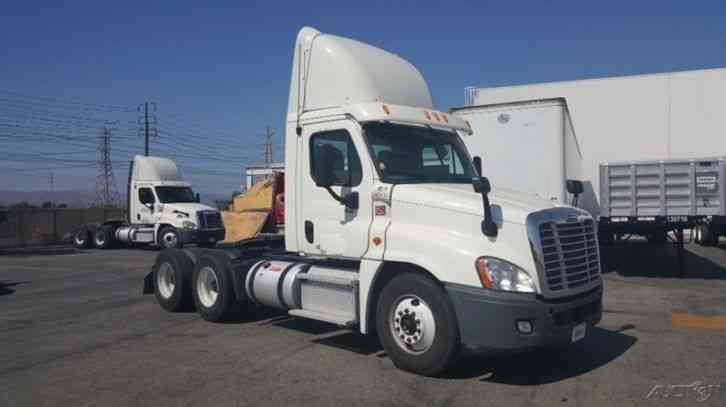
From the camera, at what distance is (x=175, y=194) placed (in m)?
25.0

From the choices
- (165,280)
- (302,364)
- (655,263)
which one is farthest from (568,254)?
(655,263)

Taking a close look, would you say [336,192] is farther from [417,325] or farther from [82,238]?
[82,238]

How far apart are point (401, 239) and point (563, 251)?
161 centimetres

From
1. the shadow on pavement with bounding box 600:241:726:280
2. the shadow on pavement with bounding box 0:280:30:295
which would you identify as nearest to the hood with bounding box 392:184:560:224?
the shadow on pavement with bounding box 600:241:726:280

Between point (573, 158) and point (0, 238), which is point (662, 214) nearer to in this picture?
point (573, 158)

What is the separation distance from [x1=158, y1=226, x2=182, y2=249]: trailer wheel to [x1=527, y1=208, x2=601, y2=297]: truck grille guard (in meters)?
19.1

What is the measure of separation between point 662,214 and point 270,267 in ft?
30.4

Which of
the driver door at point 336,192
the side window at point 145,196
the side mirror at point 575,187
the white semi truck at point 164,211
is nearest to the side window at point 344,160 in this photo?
the driver door at point 336,192

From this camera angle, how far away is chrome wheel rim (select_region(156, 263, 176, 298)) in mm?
10448

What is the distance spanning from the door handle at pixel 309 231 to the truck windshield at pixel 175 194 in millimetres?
17877

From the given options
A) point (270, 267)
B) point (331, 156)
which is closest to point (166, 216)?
point (270, 267)

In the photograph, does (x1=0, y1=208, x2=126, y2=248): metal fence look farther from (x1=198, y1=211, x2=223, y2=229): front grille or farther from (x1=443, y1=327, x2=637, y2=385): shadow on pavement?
(x1=443, y1=327, x2=637, y2=385): shadow on pavement

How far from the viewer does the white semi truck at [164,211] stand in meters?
23.8

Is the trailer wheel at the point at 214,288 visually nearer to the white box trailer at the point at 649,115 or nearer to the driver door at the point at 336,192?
the driver door at the point at 336,192
